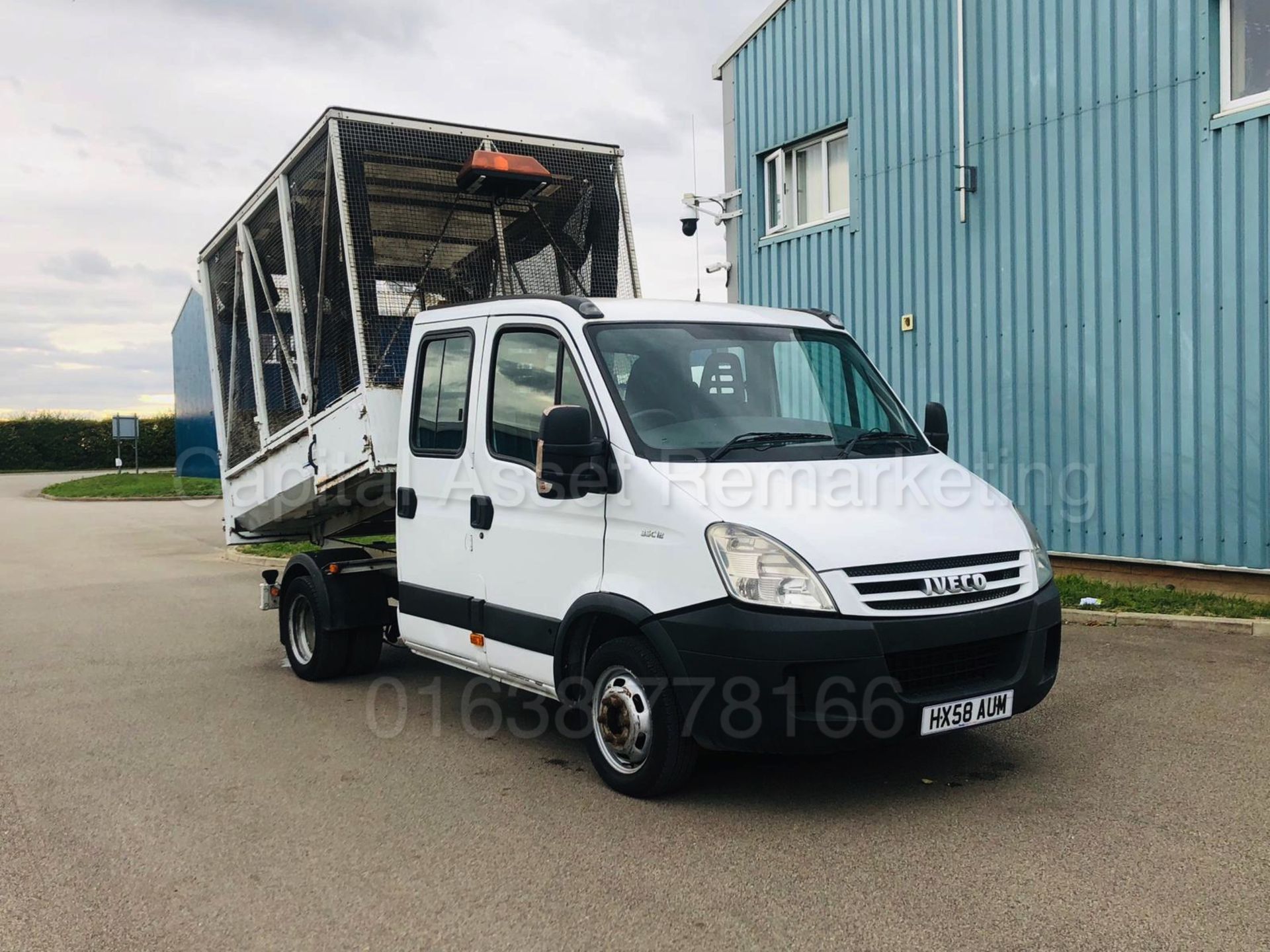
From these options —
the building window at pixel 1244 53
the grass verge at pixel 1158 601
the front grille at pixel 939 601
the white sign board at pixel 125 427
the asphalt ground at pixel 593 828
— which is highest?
the building window at pixel 1244 53

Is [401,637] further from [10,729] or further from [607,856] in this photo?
[607,856]

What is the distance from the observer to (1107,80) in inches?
394

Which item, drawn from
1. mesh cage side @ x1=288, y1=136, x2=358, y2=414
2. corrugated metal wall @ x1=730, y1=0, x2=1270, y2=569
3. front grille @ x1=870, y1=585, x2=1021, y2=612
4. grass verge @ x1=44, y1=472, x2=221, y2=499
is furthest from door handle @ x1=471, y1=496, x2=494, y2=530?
grass verge @ x1=44, y1=472, x2=221, y2=499

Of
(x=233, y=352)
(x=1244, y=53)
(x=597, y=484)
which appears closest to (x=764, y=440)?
(x=597, y=484)

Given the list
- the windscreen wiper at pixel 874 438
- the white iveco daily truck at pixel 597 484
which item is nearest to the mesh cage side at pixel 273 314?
the white iveco daily truck at pixel 597 484

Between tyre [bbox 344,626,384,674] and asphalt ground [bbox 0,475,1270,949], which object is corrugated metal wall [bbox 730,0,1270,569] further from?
tyre [bbox 344,626,384,674]

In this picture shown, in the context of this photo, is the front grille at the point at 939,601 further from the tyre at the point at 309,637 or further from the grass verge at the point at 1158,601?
the grass verge at the point at 1158,601

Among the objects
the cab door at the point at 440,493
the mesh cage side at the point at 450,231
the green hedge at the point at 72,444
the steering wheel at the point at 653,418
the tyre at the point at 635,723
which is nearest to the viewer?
the tyre at the point at 635,723

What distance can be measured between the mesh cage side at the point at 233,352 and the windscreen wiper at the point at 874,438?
196 inches

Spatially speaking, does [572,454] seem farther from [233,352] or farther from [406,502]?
[233,352]

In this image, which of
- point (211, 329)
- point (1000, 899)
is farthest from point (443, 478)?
point (211, 329)

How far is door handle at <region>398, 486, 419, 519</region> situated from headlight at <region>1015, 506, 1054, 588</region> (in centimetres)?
322

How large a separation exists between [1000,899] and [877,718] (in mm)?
859

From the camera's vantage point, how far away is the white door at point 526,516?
5.34 metres
